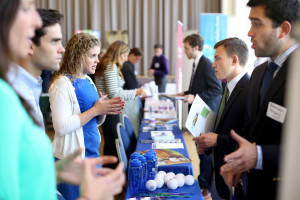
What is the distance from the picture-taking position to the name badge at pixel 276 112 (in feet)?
3.95

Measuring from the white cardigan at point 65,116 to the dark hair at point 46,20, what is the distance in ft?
1.13

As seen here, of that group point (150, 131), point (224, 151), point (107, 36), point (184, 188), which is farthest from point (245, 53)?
point (107, 36)

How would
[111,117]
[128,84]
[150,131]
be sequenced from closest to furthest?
[150,131], [111,117], [128,84]

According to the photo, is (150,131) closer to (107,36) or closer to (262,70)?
(262,70)

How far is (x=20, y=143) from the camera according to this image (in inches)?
27.6

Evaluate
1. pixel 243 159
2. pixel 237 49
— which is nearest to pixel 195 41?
pixel 237 49

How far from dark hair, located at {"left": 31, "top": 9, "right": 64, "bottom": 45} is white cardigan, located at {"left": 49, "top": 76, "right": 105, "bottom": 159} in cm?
35

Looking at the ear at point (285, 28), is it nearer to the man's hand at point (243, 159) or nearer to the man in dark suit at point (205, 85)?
the man's hand at point (243, 159)

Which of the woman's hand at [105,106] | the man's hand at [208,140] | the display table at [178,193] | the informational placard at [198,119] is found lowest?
the display table at [178,193]

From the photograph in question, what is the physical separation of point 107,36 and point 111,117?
7294 millimetres

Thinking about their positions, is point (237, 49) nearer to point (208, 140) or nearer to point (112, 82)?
point (208, 140)

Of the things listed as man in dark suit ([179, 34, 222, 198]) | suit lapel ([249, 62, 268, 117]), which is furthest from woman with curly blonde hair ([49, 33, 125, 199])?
man in dark suit ([179, 34, 222, 198])

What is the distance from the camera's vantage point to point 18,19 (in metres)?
0.72

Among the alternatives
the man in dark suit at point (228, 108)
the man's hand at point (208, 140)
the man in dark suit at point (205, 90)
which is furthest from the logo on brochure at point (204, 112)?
the man in dark suit at point (205, 90)
